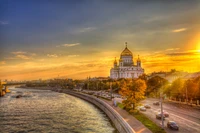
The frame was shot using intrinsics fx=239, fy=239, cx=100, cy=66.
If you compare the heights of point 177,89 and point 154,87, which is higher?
point 154,87

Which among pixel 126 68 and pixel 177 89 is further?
pixel 126 68

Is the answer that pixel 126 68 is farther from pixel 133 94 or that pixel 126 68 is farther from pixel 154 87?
pixel 133 94

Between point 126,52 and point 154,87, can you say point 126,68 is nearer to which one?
point 126,52

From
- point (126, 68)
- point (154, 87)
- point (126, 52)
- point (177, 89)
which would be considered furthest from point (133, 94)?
point (126, 52)

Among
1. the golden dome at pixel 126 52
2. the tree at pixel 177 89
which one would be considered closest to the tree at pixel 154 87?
the tree at pixel 177 89

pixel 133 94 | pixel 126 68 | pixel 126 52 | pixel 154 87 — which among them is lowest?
pixel 133 94

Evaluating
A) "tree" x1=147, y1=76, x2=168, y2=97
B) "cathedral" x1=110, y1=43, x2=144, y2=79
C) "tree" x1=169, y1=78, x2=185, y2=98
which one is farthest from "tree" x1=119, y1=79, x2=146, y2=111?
"cathedral" x1=110, y1=43, x2=144, y2=79

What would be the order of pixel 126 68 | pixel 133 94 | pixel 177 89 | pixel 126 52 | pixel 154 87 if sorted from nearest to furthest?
pixel 133 94 → pixel 177 89 → pixel 154 87 → pixel 126 68 → pixel 126 52

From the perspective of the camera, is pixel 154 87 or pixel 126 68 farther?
pixel 126 68

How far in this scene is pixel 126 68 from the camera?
565 ft

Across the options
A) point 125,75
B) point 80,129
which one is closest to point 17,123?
point 80,129

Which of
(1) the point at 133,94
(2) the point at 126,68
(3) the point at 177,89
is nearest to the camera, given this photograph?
(1) the point at 133,94

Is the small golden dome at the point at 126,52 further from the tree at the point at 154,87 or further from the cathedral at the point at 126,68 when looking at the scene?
the tree at the point at 154,87

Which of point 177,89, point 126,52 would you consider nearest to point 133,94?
point 177,89
